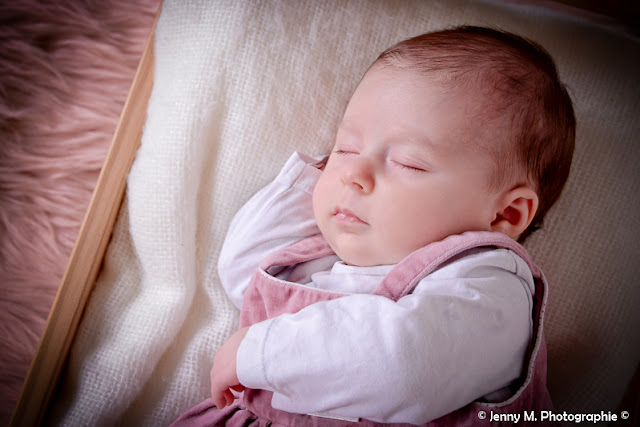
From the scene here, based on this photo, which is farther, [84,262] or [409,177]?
[84,262]

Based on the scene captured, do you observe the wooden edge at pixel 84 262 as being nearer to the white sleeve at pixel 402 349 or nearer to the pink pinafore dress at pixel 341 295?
the pink pinafore dress at pixel 341 295

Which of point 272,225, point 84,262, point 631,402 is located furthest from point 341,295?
point 631,402

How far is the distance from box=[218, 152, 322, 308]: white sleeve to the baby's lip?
0.51 ft

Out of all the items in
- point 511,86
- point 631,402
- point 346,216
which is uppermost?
point 511,86

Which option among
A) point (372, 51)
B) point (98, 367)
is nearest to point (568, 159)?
point (372, 51)

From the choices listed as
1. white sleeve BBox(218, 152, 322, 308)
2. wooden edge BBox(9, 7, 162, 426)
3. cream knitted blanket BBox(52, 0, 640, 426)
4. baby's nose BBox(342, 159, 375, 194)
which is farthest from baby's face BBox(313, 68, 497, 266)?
wooden edge BBox(9, 7, 162, 426)

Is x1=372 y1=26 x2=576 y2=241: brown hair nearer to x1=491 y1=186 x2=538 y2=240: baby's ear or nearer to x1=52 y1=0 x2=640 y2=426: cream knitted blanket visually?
x1=491 y1=186 x2=538 y2=240: baby's ear

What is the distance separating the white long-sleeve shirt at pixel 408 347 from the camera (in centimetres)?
63

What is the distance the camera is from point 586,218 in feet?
3.32

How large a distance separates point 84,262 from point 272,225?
388 millimetres

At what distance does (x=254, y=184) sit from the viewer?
102 centimetres

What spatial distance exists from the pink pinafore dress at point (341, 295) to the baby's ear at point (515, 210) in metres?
0.05

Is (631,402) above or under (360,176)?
under

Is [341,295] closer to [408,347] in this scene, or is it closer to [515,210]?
[408,347]
